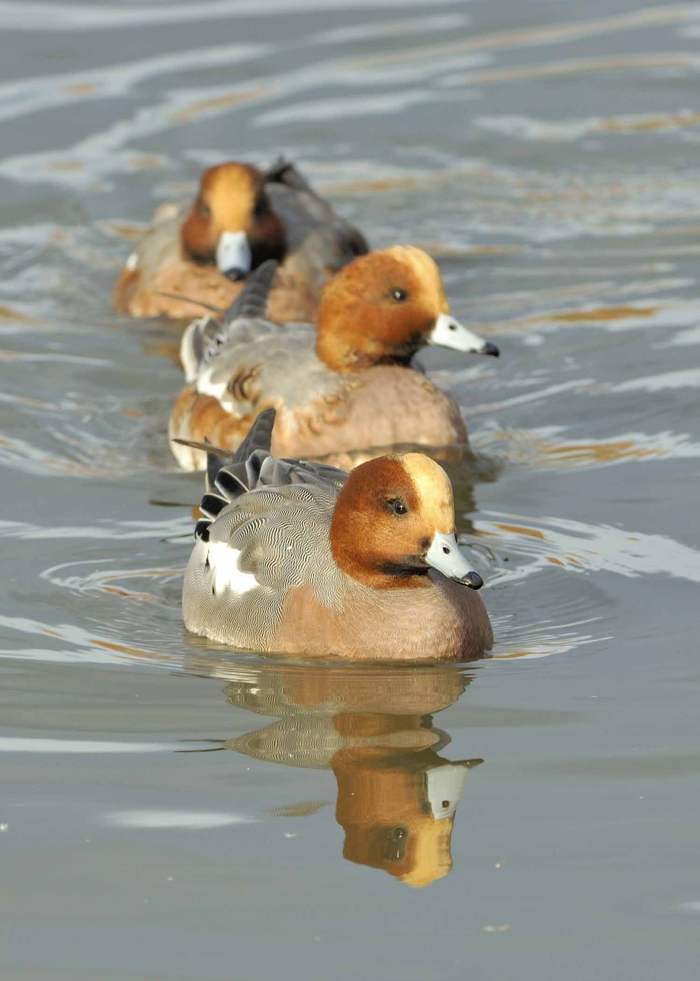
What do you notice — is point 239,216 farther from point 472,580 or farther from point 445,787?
point 445,787

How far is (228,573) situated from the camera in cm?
666

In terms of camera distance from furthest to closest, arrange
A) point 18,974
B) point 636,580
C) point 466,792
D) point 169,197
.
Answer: point 169,197
point 636,580
point 466,792
point 18,974

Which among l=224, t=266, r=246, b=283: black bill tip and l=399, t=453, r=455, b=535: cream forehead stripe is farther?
l=224, t=266, r=246, b=283: black bill tip

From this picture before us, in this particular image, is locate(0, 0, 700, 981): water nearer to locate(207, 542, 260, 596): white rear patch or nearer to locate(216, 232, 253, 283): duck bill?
locate(207, 542, 260, 596): white rear patch

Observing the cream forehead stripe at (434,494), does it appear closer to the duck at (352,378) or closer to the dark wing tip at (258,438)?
the dark wing tip at (258,438)

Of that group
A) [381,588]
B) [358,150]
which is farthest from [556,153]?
[381,588]

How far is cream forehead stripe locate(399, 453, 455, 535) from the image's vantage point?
609 centimetres

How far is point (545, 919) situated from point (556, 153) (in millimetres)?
11371

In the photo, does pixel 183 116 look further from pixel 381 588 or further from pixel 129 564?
pixel 381 588

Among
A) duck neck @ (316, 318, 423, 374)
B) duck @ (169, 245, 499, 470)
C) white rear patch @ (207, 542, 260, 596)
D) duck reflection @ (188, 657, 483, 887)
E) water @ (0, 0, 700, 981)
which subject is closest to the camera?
water @ (0, 0, 700, 981)

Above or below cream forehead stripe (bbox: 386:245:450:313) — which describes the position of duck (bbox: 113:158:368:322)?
below

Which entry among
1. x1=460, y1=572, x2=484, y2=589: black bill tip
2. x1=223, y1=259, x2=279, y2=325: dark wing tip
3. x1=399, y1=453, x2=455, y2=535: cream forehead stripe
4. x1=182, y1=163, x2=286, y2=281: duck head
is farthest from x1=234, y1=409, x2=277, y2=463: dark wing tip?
x1=182, y1=163, x2=286, y2=281: duck head

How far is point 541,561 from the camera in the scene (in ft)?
24.4

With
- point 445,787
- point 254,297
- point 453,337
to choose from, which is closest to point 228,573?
point 445,787
